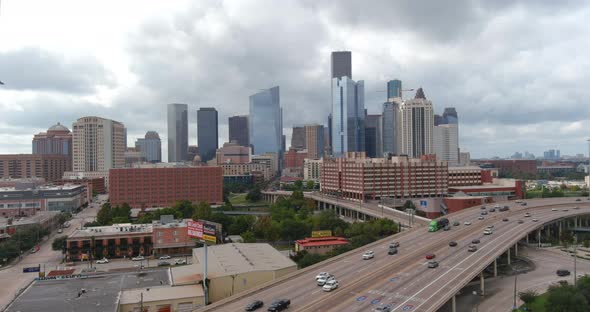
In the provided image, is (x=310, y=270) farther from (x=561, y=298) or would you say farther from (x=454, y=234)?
(x=454, y=234)

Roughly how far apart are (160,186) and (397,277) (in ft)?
381

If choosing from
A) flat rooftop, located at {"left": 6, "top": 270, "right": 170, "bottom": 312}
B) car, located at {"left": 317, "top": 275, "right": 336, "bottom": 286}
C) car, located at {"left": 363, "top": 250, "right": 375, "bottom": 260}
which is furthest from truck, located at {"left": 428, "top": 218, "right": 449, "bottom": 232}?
flat rooftop, located at {"left": 6, "top": 270, "right": 170, "bottom": 312}

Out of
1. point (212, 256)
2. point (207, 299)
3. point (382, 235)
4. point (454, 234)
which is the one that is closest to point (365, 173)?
point (382, 235)

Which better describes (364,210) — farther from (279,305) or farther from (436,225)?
(279,305)

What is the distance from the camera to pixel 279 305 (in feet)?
119

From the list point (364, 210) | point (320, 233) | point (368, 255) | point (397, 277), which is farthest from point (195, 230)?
point (364, 210)

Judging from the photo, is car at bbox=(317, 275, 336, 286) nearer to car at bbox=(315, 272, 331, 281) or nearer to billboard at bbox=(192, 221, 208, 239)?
car at bbox=(315, 272, 331, 281)

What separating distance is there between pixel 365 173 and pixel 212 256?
3151 inches

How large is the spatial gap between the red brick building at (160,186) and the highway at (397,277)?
9497 cm

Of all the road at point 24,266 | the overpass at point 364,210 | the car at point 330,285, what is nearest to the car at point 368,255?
the car at point 330,285

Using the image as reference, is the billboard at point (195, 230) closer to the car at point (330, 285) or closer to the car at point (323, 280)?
the car at point (323, 280)

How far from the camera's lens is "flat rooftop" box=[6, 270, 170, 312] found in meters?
43.0

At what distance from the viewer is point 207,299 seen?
4716 centimetres

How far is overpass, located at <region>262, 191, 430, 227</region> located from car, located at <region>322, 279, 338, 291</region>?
46625 millimetres
